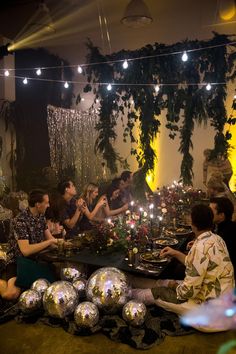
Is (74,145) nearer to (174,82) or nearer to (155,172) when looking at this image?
(155,172)

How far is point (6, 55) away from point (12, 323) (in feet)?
18.3

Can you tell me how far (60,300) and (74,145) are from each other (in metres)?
5.04

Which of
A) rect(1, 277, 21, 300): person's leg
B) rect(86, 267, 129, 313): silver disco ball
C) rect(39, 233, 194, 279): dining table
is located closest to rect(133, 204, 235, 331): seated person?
rect(39, 233, 194, 279): dining table

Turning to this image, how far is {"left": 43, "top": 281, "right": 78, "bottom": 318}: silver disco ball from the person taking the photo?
2955mm

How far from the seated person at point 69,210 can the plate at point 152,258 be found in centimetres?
146

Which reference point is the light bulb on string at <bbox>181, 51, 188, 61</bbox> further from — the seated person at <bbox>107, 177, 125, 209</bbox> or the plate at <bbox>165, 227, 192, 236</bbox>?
the seated person at <bbox>107, 177, 125, 209</bbox>

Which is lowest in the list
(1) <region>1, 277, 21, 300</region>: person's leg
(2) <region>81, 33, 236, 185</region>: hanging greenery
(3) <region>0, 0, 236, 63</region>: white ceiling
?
(1) <region>1, 277, 21, 300</region>: person's leg

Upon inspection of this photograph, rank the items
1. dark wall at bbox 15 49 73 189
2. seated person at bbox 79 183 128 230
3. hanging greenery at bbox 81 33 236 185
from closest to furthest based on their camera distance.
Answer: hanging greenery at bbox 81 33 236 185, seated person at bbox 79 183 128 230, dark wall at bbox 15 49 73 189

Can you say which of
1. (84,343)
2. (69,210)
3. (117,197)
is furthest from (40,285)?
(117,197)

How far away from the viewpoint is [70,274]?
134 inches

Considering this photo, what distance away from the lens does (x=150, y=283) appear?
133 inches

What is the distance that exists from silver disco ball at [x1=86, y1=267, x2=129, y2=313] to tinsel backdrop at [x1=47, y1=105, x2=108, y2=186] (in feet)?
15.0

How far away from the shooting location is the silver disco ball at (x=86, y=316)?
286cm

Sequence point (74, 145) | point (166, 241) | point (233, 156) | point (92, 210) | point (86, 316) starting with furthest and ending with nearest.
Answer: point (74, 145) < point (233, 156) < point (92, 210) < point (166, 241) < point (86, 316)
